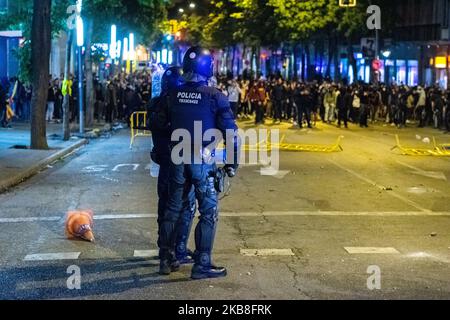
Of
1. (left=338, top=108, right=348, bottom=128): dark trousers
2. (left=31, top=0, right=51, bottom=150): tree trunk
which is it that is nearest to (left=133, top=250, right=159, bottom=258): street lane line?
(left=31, top=0, right=51, bottom=150): tree trunk

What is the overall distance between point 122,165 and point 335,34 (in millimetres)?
32103

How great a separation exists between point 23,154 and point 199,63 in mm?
12711

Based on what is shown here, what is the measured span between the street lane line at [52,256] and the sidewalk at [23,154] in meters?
5.61

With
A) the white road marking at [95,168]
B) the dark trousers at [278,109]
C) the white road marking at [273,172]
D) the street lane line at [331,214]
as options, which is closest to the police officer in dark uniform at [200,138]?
the street lane line at [331,214]

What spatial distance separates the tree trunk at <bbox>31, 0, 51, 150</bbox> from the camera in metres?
20.5

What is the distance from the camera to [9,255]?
8.54 m

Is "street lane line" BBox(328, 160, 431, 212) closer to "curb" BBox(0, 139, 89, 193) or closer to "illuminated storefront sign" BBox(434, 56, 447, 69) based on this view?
"curb" BBox(0, 139, 89, 193)

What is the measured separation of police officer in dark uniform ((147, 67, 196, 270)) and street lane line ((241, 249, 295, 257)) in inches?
28.9

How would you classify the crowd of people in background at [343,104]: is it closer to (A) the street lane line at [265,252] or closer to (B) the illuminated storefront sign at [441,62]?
(B) the illuminated storefront sign at [441,62]

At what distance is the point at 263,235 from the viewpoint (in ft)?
31.6

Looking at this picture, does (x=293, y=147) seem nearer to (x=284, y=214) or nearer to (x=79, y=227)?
(x=284, y=214)

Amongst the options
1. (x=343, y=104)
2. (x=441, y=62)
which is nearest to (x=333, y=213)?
(x=343, y=104)

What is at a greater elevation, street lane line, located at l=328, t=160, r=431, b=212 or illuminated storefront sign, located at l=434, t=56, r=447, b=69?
illuminated storefront sign, located at l=434, t=56, r=447, b=69
